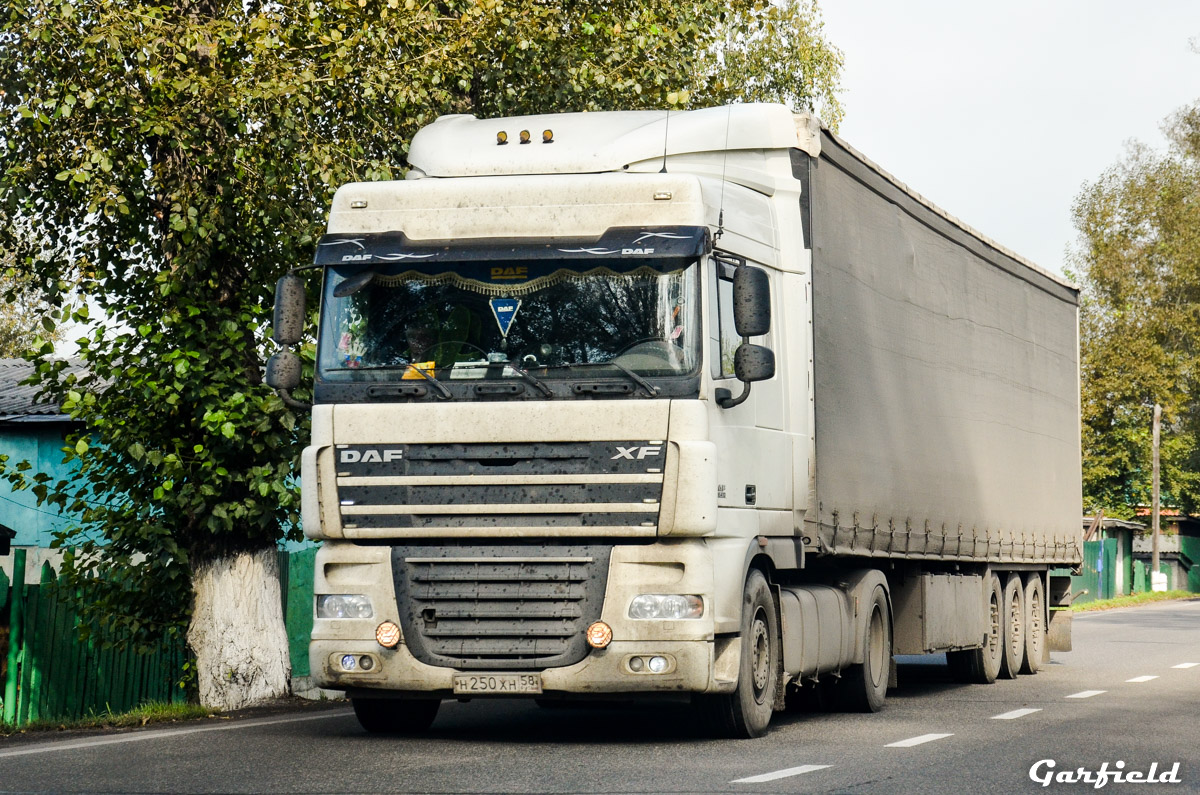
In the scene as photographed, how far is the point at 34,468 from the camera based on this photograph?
2911cm

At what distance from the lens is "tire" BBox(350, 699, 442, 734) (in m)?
11.3

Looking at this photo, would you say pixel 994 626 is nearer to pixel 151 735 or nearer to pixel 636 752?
pixel 636 752

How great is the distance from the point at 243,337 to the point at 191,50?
2335 mm

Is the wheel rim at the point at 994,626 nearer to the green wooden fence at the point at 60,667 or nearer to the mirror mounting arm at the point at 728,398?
the mirror mounting arm at the point at 728,398

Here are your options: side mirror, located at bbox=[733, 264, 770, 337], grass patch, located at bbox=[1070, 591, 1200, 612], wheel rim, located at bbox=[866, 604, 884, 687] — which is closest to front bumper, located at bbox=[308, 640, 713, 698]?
side mirror, located at bbox=[733, 264, 770, 337]

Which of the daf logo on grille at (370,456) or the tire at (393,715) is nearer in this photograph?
the daf logo on grille at (370,456)

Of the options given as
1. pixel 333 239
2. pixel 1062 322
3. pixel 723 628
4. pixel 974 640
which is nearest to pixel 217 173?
pixel 333 239

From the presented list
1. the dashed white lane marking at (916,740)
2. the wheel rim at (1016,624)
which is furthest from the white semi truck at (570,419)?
the wheel rim at (1016,624)

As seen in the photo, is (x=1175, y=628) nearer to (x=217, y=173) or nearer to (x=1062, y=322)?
(x=1062, y=322)

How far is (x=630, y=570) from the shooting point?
9906mm

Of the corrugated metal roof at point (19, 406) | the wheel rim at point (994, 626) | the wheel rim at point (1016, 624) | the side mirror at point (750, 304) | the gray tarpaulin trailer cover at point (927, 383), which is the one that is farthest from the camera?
the corrugated metal roof at point (19, 406)

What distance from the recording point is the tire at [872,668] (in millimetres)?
13117

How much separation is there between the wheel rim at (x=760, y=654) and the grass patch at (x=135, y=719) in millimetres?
4920

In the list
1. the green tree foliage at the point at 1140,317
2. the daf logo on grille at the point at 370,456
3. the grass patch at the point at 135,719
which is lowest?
the grass patch at the point at 135,719
